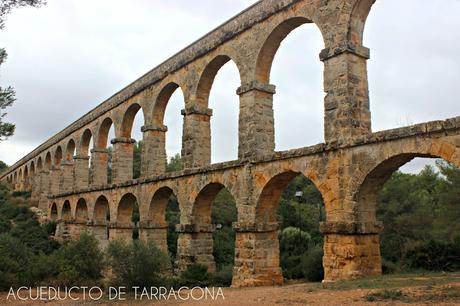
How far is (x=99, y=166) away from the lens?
22.6 meters

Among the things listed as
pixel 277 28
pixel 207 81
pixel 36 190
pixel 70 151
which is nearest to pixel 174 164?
pixel 36 190

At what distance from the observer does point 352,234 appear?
887 cm

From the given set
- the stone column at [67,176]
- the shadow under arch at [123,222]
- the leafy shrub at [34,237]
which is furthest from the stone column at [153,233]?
the stone column at [67,176]

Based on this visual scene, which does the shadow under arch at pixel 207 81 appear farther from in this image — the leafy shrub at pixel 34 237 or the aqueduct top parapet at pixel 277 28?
the leafy shrub at pixel 34 237

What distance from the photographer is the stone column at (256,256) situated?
11.0m

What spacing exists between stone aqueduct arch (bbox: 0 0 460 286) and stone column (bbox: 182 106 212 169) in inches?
1.4

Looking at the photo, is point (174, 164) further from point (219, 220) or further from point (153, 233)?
point (153, 233)

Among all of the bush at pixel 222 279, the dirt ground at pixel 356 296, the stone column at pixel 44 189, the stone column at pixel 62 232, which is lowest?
the bush at pixel 222 279

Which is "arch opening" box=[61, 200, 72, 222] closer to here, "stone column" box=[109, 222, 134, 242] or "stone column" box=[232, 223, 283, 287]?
"stone column" box=[109, 222, 134, 242]

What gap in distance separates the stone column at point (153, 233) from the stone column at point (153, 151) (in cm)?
212

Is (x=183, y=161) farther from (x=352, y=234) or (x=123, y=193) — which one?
(x=352, y=234)

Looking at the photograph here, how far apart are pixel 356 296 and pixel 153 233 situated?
10.1 meters

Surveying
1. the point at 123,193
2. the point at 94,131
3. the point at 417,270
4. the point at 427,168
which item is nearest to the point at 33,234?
the point at 94,131

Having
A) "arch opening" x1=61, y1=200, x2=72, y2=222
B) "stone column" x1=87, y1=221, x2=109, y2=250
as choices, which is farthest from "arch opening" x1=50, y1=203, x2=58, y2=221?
"stone column" x1=87, y1=221, x2=109, y2=250
